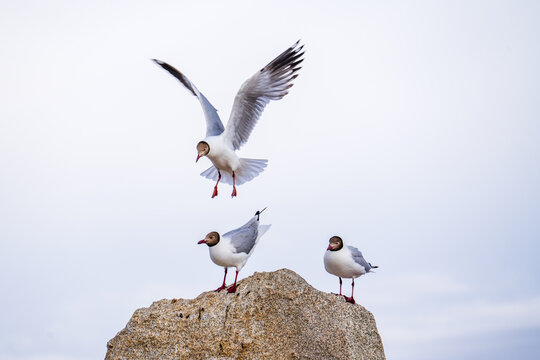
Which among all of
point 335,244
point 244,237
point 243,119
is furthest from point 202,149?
point 335,244

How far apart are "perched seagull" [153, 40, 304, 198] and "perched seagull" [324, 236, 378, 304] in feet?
5.21

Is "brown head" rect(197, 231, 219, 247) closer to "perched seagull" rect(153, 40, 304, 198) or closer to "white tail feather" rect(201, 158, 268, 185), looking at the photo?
"perched seagull" rect(153, 40, 304, 198)

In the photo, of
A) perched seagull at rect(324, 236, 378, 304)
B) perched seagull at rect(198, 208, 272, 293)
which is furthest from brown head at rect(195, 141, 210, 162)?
perched seagull at rect(324, 236, 378, 304)

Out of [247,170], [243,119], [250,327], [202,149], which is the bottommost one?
[250,327]

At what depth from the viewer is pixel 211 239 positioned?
817cm

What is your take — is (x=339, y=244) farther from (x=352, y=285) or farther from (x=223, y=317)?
(x=223, y=317)

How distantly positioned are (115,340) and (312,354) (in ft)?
6.93

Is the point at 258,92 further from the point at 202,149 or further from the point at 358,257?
the point at 358,257

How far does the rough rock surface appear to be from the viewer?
24.0 feet

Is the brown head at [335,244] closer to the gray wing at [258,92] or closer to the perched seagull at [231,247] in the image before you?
the perched seagull at [231,247]

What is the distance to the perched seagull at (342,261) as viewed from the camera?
339 inches

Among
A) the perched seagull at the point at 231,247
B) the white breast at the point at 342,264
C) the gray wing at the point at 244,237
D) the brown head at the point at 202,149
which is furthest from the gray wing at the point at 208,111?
the white breast at the point at 342,264

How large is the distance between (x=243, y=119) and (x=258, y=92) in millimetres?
456

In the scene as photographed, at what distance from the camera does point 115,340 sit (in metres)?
7.88
